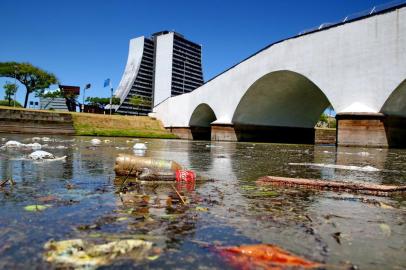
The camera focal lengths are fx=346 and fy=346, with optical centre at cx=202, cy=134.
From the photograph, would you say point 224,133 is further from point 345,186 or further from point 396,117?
point 345,186

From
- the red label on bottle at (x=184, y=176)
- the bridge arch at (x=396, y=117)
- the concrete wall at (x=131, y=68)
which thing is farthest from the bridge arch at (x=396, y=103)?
the concrete wall at (x=131, y=68)

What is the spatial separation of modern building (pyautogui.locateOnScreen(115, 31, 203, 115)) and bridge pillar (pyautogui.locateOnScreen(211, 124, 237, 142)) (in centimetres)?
8377

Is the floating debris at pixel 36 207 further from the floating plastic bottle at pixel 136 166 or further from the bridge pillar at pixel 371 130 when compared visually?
the bridge pillar at pixel 371 130

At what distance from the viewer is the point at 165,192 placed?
10.7ft

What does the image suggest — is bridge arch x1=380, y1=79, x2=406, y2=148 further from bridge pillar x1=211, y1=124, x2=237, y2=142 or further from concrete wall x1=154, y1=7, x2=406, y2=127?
bridge pillar x1=211, y1=124, x2=237, y2=142

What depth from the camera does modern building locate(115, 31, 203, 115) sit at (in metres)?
117

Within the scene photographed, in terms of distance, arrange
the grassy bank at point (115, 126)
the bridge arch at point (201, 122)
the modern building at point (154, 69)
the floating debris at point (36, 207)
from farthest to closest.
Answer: the modern building at point (154, 69) < the bridge arch at point (201, 122) < the grassy bank at point (115, 126) < the floating debris at point (36, 207)

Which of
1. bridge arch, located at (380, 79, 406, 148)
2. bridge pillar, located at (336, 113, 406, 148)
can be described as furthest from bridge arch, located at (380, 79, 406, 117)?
bridge pillar, located at (336, 113, 406, 148)

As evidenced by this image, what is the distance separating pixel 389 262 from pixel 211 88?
3565 cm

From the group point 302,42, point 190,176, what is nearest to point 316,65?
point 302,42

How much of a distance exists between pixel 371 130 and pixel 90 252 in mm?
18582

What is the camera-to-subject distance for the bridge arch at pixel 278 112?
29.1 meters

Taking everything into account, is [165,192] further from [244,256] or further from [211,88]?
[211,88]

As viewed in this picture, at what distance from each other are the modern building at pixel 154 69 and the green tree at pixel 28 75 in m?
54.6
